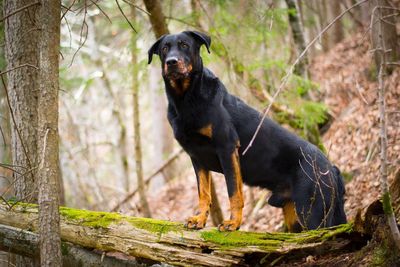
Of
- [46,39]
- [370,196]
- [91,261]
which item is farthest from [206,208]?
[370,196]

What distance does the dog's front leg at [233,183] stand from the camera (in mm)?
4767

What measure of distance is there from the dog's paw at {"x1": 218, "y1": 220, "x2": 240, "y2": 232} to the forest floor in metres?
1.74

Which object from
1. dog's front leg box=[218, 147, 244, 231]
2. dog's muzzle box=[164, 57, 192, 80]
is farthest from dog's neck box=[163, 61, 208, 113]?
dog's front leg box=[218, 147, 244, 231]

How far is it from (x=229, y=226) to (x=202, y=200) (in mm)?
665

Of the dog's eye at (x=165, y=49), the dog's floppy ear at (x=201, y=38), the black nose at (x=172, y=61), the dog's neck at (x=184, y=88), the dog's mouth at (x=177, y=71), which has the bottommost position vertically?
the dog's neck at (x=184, y=88)

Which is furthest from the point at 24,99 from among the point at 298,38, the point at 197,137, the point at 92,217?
the point at 298,38

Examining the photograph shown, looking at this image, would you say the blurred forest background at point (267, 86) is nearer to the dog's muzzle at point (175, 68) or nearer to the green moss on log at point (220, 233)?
the green moss on log at point (220, 233)

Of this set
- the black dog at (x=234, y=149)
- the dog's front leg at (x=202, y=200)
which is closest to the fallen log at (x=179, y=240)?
the dog's front leg at (x=202, y=200)

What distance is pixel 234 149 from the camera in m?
5.10

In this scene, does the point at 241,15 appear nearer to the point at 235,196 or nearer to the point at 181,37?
the point at 181,37

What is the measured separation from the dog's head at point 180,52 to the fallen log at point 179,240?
165cm

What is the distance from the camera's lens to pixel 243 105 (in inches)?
225

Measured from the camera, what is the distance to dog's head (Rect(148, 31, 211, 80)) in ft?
16.4

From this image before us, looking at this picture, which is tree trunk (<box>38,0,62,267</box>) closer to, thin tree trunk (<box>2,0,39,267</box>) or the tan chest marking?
thin tree trunk (<box>2,0,39,267</box>)
